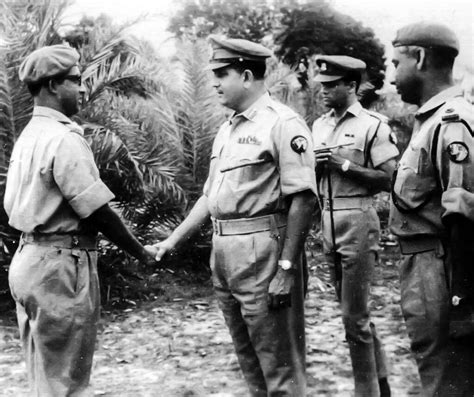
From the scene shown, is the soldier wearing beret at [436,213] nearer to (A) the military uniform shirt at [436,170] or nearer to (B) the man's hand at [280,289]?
(A) the military uniform shirt at [436,170]

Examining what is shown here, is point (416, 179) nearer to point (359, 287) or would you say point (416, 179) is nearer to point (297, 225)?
point (297, 225)

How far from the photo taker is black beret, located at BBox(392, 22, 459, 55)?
10.3ft

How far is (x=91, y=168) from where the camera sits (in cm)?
345

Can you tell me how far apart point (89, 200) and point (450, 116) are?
5.70 ft

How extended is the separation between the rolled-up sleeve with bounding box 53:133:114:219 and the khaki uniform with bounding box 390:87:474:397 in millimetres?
1463

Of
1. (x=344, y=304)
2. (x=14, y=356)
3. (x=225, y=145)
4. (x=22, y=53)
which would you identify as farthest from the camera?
(x=22, y=53)

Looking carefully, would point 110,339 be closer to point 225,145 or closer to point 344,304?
point 344,304

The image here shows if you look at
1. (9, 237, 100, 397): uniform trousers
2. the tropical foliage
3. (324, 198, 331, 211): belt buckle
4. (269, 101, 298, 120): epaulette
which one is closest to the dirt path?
the tropical foliage

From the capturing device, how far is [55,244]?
3428 millimetres

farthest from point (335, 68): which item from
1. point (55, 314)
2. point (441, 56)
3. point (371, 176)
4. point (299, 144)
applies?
point (55, 314)

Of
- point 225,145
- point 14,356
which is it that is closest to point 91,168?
point 225,145

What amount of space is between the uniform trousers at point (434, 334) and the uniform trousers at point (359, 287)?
133cm

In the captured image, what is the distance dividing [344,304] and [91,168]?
6.57 ft

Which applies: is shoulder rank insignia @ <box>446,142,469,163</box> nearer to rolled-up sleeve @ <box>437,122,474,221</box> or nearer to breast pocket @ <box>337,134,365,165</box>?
rolled-up sleeve @ <box>437,122,474,221</box>
